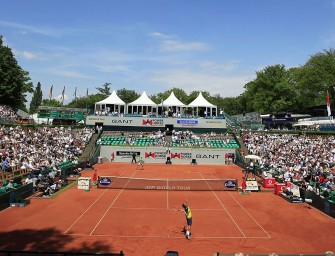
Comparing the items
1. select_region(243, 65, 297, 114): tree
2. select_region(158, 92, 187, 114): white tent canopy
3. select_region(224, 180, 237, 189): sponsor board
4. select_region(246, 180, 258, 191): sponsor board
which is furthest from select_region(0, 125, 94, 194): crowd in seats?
select_region(243, 65, 297, 114): tree

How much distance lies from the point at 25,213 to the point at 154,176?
18.2 m

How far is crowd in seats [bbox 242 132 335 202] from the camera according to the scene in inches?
1117

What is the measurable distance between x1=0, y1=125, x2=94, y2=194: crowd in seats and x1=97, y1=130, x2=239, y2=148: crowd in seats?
14.6ft

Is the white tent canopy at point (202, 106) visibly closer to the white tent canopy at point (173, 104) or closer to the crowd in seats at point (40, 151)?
the white tent canopy at point (173, 104)

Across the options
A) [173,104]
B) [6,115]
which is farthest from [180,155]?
[6,115]

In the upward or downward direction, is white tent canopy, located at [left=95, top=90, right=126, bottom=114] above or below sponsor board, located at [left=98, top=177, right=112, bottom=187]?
above

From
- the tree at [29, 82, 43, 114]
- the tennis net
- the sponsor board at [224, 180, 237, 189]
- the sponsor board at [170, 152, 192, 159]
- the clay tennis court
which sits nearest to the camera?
the clay tennis court

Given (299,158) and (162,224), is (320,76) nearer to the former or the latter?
(299,158)

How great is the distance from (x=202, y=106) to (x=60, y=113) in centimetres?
2706

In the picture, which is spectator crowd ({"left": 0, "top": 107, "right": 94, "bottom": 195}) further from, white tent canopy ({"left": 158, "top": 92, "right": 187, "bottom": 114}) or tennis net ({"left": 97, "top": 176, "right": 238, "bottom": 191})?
white tent canopy ({"left": 158, "top": 92, "right": 187, "bottom": 114})

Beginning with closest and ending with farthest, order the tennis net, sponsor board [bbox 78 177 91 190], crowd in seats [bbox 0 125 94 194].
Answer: sponsor board [bbox 78 177 91 190] → the tennis net → crowd in seats [bbox 0 125 94 194]

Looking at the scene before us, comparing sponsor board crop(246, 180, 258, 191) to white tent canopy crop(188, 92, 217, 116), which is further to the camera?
white tent canopy crop(188, 92, 217, 116)

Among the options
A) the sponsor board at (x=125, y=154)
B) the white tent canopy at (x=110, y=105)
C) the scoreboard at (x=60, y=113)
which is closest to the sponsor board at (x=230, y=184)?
the sponsor board at (x=125, y=154)

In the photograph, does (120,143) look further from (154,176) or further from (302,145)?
(302,145)
